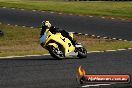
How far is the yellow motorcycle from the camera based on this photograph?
59.1ft

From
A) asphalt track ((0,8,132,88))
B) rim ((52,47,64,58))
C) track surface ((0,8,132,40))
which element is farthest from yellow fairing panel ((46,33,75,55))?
track surface ((0,8,132,40))

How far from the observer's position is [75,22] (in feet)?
112

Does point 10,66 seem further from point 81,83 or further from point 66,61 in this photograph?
point 81,83

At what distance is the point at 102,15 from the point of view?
125 feet

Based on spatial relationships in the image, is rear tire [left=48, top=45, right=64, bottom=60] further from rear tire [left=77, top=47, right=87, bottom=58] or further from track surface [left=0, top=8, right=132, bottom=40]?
track surface [left=0, top=8, right=132, bottom=40]

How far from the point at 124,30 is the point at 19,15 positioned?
9.46 meters

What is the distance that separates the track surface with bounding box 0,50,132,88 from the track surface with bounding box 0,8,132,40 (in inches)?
433

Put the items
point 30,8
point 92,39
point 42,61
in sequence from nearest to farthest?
point 42,61 → point 92,39 → point 30,8

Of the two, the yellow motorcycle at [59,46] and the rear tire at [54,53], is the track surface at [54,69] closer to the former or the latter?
the rear tire at [54,53]

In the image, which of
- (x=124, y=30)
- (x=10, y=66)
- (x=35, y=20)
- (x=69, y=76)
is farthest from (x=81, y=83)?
(x=35, y=20)


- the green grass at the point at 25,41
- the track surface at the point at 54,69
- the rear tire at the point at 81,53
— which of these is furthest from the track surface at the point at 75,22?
the track surface at the point at 54,69

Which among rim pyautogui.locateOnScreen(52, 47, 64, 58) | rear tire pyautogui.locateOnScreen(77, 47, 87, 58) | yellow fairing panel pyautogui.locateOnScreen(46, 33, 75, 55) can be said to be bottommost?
rear tire pyautogui.locateOnScreen(77, 47, 87, 58)

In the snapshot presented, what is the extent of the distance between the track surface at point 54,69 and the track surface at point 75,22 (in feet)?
36.1

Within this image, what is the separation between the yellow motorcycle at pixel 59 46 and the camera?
1800 centimetres
